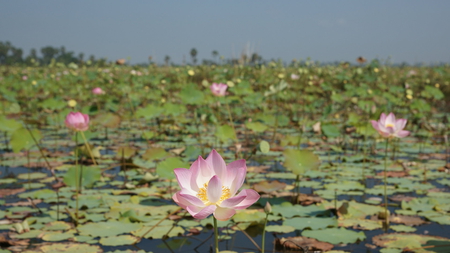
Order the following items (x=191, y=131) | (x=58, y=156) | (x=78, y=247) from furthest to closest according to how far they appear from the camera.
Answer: (x=191, y=131), (x=58, y=156), (x=78, y=247)

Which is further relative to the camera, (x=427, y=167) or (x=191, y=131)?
(x=191, y=131)

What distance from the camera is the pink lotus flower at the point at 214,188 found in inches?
36.7

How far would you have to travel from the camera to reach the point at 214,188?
3.10ft

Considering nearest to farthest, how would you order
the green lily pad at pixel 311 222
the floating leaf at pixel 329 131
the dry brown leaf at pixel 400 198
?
the green lily pad at pixel 311 222 → the dry brown leaf at pixel 400 198 → the floating leaf at pixel 329 131

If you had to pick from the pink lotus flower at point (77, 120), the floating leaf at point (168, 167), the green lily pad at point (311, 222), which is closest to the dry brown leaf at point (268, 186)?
the green lily pad at point (311, 222)

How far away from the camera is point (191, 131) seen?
167 inches

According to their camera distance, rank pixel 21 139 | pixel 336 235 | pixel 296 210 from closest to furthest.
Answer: pixel 336 235 < pixel 296 210 < pixel 21 139

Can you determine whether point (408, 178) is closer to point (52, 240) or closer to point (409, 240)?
point (409, 240)

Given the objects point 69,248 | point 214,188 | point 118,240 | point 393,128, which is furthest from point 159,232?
point 393,128

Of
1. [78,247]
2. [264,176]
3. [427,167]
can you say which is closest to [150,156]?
[264,176]

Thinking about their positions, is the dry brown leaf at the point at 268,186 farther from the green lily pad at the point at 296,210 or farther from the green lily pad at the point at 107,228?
the green lily pad at the point at 107,228

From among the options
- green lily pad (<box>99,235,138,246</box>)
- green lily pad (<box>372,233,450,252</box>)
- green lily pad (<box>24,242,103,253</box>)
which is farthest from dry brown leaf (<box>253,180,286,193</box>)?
green lily pad (<box>24,242,103,253</box>)

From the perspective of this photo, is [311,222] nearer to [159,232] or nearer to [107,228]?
[159,232]

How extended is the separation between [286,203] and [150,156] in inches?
43.1
